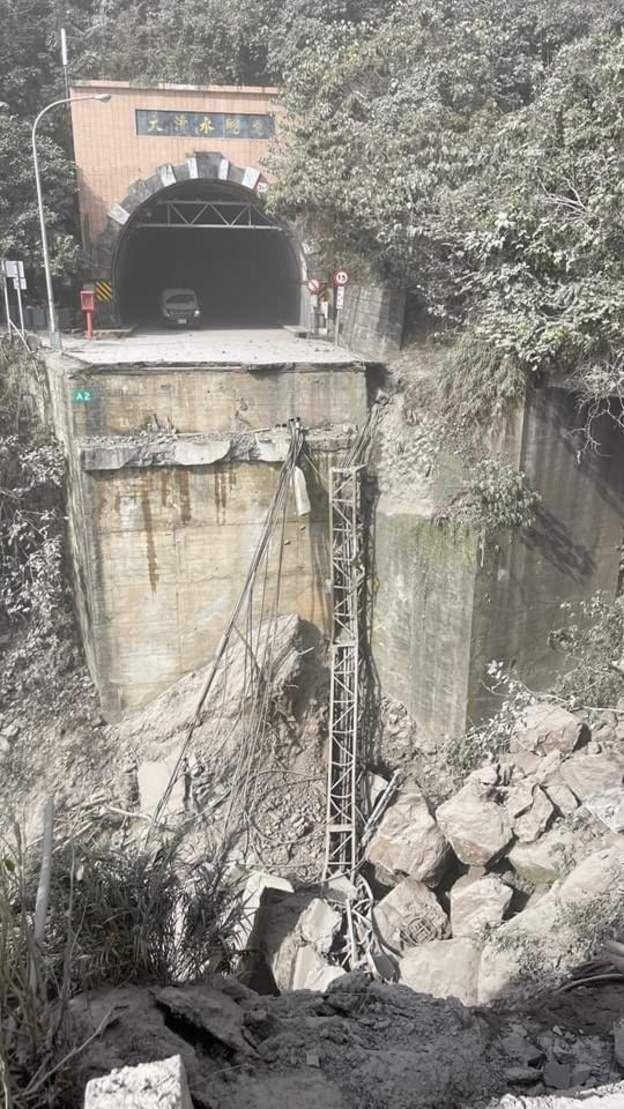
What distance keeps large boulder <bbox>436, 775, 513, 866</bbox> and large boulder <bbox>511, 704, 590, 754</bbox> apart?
1.01 meters

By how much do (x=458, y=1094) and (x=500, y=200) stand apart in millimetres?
10140

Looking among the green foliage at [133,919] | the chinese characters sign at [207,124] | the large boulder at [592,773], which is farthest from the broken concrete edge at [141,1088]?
the chinese characters sign at [207,124]

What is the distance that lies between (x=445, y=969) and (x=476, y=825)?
207cm

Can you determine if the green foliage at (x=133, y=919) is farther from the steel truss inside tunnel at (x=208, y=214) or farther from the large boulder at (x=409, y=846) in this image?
the steel truss inside tunnel at (x=208, y=214)

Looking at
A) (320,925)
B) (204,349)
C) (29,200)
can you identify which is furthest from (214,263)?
(320,925)

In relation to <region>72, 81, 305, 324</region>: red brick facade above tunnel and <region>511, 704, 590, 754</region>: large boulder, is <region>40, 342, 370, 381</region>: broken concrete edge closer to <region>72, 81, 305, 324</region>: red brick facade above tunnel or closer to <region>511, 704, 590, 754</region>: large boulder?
<region>511, 704, 590, 754</region>: large boulder

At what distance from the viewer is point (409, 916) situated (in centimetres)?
1109

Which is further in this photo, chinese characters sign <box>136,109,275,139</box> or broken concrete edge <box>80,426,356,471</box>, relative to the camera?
chinese characters sign <box>136,109,275,139</box>

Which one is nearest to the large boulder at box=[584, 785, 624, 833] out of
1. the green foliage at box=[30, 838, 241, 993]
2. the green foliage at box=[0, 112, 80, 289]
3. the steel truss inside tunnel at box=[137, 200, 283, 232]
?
the green foliage at box=[30, 838, 241, 993]

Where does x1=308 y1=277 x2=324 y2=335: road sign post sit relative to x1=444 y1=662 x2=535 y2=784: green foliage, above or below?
above

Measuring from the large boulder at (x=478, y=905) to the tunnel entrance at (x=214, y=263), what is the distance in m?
16.7

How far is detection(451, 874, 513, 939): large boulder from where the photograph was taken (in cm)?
1008

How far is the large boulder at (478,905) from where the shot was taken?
10078 mm

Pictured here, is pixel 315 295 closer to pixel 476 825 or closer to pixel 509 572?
pixel 509 572
